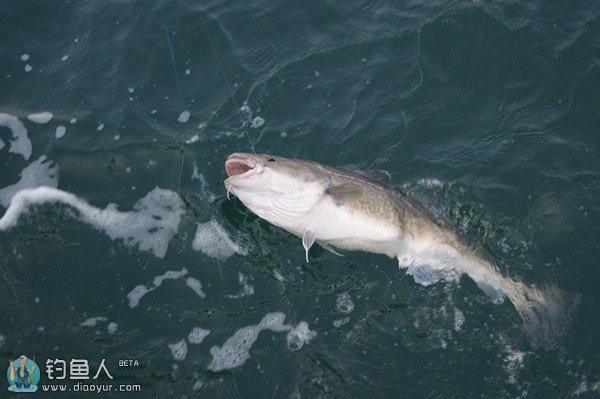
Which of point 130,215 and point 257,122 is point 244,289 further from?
point 257,122

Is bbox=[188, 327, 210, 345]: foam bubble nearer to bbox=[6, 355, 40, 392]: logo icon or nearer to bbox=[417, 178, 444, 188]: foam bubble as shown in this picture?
bbox=[6, 355, 40, 392]: logo icon

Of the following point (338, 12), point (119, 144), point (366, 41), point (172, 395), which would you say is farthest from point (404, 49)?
point (172, 395)

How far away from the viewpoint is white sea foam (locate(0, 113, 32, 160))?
749 centimetres

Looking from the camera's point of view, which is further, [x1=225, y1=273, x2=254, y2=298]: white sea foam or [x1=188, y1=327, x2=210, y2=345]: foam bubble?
[x1=225, y1=273, x2=254, y2=298]: white sea foam

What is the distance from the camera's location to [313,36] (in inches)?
320

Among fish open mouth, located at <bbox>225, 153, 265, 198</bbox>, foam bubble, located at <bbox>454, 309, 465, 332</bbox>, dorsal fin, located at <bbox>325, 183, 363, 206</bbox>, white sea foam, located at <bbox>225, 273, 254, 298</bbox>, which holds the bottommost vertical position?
foam bubble, located at <bbox>454, 309, 465, 332</bbox>

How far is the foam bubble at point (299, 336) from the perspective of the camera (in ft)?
17.3

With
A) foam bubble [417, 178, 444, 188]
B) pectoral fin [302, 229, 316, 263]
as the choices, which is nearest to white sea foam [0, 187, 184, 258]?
pectoral fin [302, 229, 316, 263]

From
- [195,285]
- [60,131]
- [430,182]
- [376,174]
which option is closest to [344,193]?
[376,174]

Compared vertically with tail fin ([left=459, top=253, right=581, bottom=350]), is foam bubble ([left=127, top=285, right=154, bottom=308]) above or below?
above

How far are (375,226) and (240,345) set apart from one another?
1780 millimetres

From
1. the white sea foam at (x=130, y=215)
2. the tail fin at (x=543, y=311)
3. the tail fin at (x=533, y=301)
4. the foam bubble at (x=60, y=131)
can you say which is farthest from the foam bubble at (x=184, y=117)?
the tail fin at (x=543, y=311)

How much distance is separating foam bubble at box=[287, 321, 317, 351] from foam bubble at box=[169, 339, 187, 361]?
102 cm

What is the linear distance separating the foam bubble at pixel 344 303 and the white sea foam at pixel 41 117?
16.6 feet
